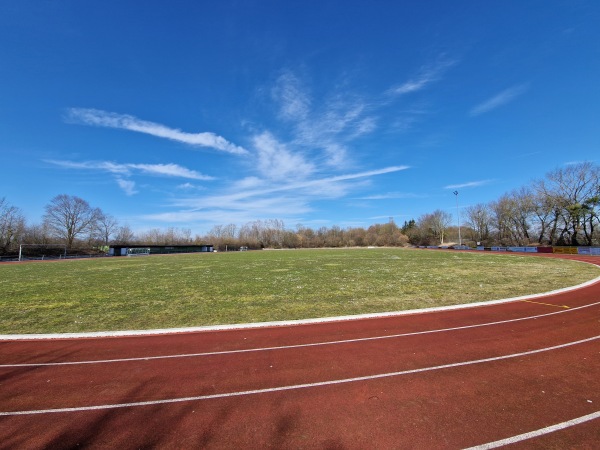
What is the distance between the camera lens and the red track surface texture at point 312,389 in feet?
14.2

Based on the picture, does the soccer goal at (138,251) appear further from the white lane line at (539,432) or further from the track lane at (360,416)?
the white lane line at (539,432)

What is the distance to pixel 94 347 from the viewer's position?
841 cm

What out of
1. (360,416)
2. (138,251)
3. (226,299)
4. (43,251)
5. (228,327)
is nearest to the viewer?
(360,416)

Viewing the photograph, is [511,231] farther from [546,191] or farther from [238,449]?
[238,449]

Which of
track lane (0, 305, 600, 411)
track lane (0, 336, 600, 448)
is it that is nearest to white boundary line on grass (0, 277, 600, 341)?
track lane (0, 305, 600, 411)

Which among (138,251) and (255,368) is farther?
(138,251)

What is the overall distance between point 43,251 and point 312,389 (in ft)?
300

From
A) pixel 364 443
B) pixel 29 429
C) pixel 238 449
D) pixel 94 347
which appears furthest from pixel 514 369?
pixel 94 347

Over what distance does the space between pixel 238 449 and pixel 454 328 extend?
792 cm

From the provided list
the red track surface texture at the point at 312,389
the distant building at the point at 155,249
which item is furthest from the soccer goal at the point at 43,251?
the red track surface texture at the point at 312,389

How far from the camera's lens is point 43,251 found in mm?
71938

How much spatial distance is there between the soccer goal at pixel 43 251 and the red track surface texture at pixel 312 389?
252 ft

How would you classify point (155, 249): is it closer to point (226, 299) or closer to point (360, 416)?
point (226, 299)

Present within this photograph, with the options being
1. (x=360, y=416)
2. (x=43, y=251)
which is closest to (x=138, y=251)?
(x=43, y=251)
